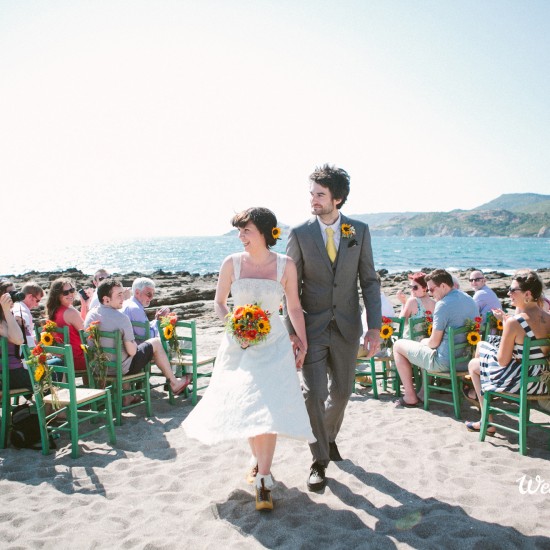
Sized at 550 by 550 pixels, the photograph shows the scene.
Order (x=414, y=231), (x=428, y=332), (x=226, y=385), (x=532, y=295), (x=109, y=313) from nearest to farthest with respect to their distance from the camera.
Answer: (x=226, y=385) → (x=532, y=295) → (x=109, y=313) → (x=428, y=332) → (x=414, y=231)

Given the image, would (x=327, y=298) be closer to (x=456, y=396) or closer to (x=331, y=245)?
(x=331, y=245)

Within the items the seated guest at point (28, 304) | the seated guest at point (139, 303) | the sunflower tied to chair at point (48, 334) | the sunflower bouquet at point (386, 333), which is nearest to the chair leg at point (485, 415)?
the sunflower bouquet at point (386, 333)

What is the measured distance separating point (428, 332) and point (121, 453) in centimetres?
403

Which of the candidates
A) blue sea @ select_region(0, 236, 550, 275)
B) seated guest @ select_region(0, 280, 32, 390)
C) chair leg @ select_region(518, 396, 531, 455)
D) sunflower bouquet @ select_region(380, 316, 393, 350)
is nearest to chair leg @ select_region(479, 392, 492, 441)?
chair leg @ select_region(518, 396, 531, 455)

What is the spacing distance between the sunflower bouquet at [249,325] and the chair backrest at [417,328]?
3.21 meters

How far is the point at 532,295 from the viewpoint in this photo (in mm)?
4309

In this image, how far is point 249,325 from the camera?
347 centimetres

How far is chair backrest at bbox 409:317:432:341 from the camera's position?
6.15 metres

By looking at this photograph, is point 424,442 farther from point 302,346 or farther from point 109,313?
point 109,313

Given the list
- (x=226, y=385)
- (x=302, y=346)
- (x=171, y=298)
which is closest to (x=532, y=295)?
(x=302, y=346)

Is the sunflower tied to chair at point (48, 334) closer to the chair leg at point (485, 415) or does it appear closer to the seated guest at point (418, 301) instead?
the seated guest at point (418, 301)

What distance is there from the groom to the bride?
208 mm

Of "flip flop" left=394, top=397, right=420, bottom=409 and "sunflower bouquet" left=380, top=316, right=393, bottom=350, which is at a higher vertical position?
"sunflower bouquet" left=380, top=316, right=393, bottom=350

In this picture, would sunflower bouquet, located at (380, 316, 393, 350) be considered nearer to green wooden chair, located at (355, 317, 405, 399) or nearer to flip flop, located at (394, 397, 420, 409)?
green wooden chair, located at (355, 317, 405, 399)
